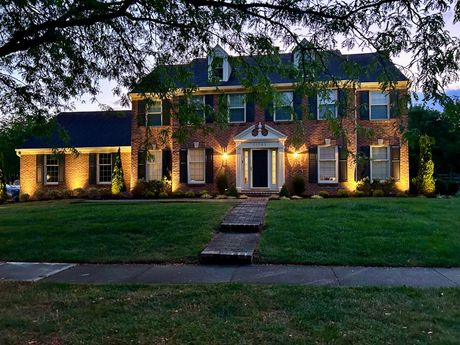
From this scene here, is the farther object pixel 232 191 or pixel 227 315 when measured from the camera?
pixel 232 191

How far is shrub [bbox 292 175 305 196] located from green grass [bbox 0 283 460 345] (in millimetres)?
13770

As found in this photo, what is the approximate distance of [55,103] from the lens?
337 inches

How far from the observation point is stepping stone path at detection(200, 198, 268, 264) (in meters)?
7.95

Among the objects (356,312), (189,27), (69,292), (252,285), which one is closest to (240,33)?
(189,27)

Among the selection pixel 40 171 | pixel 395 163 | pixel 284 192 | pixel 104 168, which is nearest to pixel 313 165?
pixel 284 192

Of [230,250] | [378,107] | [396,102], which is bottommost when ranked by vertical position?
[230,250]

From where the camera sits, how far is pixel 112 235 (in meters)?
9.98

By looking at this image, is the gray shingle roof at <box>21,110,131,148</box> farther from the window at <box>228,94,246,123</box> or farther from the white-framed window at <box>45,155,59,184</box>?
the window at <box>228,94,246,123</box>

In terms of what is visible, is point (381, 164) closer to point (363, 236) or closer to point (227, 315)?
point (363, 236)

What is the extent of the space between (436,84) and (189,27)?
342 centimetres

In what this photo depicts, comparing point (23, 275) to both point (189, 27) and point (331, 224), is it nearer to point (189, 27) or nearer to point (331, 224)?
point (189, 27)

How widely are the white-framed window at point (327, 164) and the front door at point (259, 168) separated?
261 centimetres

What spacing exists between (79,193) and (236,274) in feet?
58.5

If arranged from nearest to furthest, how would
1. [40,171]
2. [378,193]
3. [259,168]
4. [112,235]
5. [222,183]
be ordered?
[112,235] < [378,193] < [222,183] < [259,168] < [40,171]
